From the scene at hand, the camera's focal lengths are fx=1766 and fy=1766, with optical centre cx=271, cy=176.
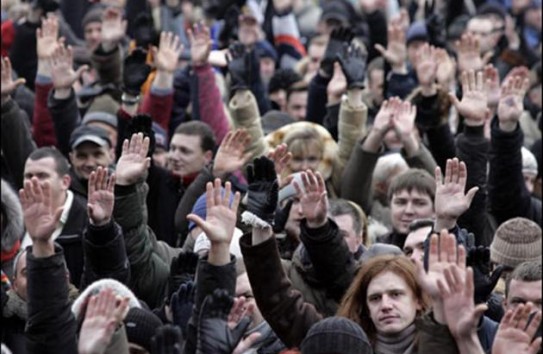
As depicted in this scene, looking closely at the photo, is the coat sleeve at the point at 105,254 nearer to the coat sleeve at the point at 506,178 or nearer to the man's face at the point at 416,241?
the man's face at the point at 416,241

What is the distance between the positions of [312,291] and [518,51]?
8821mm

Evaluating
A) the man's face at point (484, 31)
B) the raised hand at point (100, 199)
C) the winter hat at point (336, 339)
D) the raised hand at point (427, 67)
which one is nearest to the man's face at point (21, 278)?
the raised hand at point (100, 199)

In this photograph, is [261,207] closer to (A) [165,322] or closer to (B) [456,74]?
(A) [165,322]

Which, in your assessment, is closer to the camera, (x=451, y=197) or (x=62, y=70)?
(x=451, y=197)

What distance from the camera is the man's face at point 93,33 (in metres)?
14.7

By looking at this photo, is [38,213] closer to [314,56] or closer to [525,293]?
[525,293]

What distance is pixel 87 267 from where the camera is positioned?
8.49 m

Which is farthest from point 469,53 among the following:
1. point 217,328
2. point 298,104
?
point 217,328

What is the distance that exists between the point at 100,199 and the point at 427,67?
3.91 meters

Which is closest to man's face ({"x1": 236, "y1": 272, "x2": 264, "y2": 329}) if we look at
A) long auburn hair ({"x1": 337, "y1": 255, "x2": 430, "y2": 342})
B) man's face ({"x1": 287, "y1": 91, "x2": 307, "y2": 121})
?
long auburn hair ({"x1": 337, "y1": 255, "x2": 430, "y2": 342})

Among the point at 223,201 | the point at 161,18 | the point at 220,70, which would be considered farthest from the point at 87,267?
the point at 161,18

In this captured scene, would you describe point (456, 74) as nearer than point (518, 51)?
Yes

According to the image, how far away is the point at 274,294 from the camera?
25.0ft

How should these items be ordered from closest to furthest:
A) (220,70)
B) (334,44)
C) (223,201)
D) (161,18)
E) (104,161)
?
(223,201) → (104,161) → (334,44) → (220,70) → (161,18)
